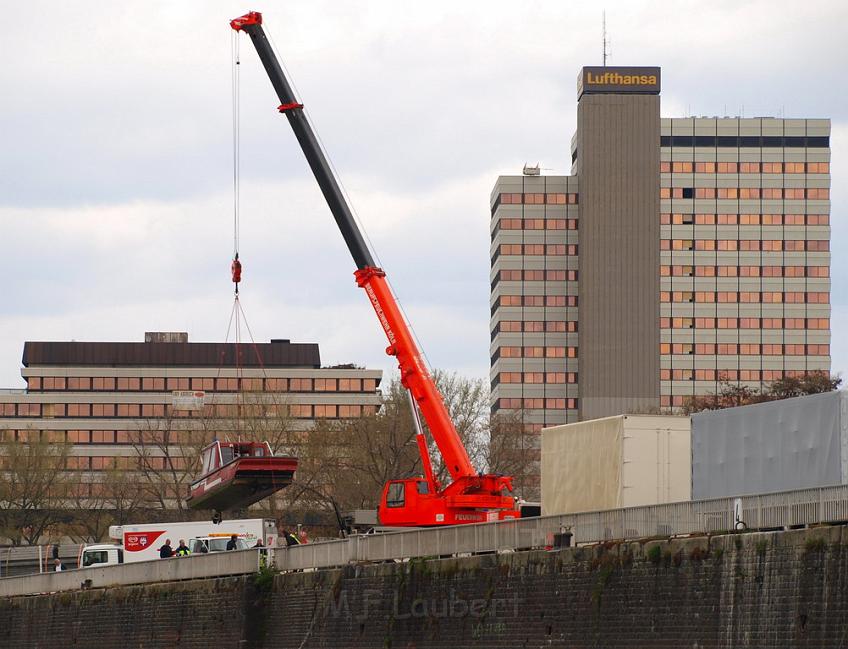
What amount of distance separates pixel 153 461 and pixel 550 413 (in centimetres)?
4114

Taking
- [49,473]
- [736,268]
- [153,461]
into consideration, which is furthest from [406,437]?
[736,268]

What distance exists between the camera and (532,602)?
39750 millimetres

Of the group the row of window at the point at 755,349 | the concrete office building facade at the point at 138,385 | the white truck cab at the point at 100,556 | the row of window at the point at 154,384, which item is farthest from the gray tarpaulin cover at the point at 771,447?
the row of window at the point at 154,384

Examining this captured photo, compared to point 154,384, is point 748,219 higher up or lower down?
higher up

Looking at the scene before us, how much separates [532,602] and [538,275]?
139 m

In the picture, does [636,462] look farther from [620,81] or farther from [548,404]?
[548,404]

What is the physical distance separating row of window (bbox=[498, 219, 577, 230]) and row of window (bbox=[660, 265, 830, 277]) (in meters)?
11.9

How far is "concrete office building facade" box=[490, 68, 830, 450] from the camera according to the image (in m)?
174

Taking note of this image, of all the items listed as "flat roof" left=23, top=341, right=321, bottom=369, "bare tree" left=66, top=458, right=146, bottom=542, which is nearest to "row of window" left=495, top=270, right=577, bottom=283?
"flat roof" left=23, top=341, right=321, bottom=369

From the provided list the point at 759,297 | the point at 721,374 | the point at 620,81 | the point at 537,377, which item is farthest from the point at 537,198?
the point at 721,374

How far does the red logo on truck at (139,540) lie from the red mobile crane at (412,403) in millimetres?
13885

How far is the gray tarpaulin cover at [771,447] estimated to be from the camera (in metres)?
39.6

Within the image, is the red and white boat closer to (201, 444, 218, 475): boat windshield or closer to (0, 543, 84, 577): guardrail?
(201, 444, 218, 475): boat windshield

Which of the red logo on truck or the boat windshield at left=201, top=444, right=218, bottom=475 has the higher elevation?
the boat windshield at left=201, top=444, right=218, bottom=475
